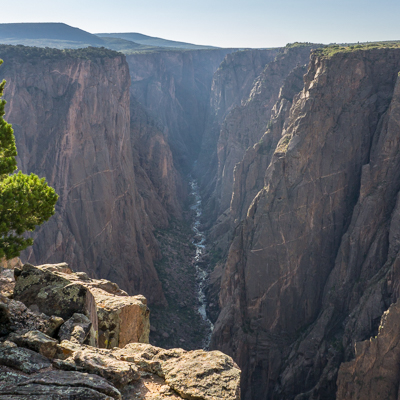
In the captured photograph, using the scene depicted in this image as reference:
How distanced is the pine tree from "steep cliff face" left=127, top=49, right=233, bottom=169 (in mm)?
98902

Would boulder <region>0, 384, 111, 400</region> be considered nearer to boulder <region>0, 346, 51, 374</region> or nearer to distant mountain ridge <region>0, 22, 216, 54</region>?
boulder <region>0, 346, 51, 374</region>

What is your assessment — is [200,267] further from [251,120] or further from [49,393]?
[49,393]

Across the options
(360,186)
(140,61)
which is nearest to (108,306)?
(360,186)

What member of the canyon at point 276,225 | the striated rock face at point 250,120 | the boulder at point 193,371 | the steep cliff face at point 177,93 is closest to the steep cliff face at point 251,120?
the striated rock face at point 250,120

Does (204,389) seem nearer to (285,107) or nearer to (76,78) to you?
(76,78)

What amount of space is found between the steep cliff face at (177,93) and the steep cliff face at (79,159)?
179 ft

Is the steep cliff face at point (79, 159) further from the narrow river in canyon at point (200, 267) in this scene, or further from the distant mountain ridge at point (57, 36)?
the distant mountain ridge at point (57, 36)

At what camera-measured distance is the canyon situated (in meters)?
38.1

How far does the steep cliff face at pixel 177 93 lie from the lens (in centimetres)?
12438

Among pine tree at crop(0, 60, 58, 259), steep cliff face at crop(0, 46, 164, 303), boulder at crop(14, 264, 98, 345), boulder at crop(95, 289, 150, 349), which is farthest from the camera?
steep cliff face at crop(0, 46, 164, 303)

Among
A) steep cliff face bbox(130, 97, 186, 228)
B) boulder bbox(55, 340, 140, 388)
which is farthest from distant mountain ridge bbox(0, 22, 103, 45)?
boulder bbox(55, 340, 140, 388)

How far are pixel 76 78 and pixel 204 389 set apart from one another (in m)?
51.8

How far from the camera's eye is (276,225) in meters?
45.7

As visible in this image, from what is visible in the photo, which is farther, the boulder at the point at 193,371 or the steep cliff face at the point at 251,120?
the steep cliff face at the point at 251,120
